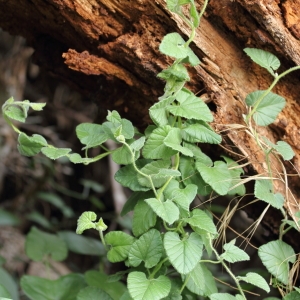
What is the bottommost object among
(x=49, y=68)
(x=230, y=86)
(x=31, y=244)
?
(x=31, y=244)

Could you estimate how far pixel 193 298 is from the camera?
34.4 inches

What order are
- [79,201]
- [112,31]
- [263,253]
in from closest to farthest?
[263,253] → [112,31] → [79,201]

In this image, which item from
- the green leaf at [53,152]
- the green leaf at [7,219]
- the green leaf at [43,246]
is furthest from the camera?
the green leaf at [7,219]

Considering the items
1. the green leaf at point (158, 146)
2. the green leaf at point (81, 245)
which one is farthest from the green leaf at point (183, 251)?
the green leaf at point (81, 245)

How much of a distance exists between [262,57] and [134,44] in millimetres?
251

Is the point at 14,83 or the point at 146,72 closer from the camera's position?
the point at 146,72

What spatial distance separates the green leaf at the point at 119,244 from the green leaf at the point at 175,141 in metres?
0.18

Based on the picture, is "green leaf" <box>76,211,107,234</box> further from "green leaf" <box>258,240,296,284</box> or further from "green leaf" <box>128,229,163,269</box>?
"green leaf" <box>258,240,296,284</box>

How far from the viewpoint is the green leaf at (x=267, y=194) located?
0.79 metres

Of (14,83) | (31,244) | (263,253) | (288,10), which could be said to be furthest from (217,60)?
(14,83)

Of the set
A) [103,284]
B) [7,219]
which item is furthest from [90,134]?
[7,219]

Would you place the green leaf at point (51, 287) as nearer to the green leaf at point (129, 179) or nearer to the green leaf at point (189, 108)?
the green leaf at point (129, 179)

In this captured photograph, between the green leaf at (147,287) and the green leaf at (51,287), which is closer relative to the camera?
the green leaf at (147,287)

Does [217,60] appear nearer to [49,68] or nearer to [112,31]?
[112,31]
